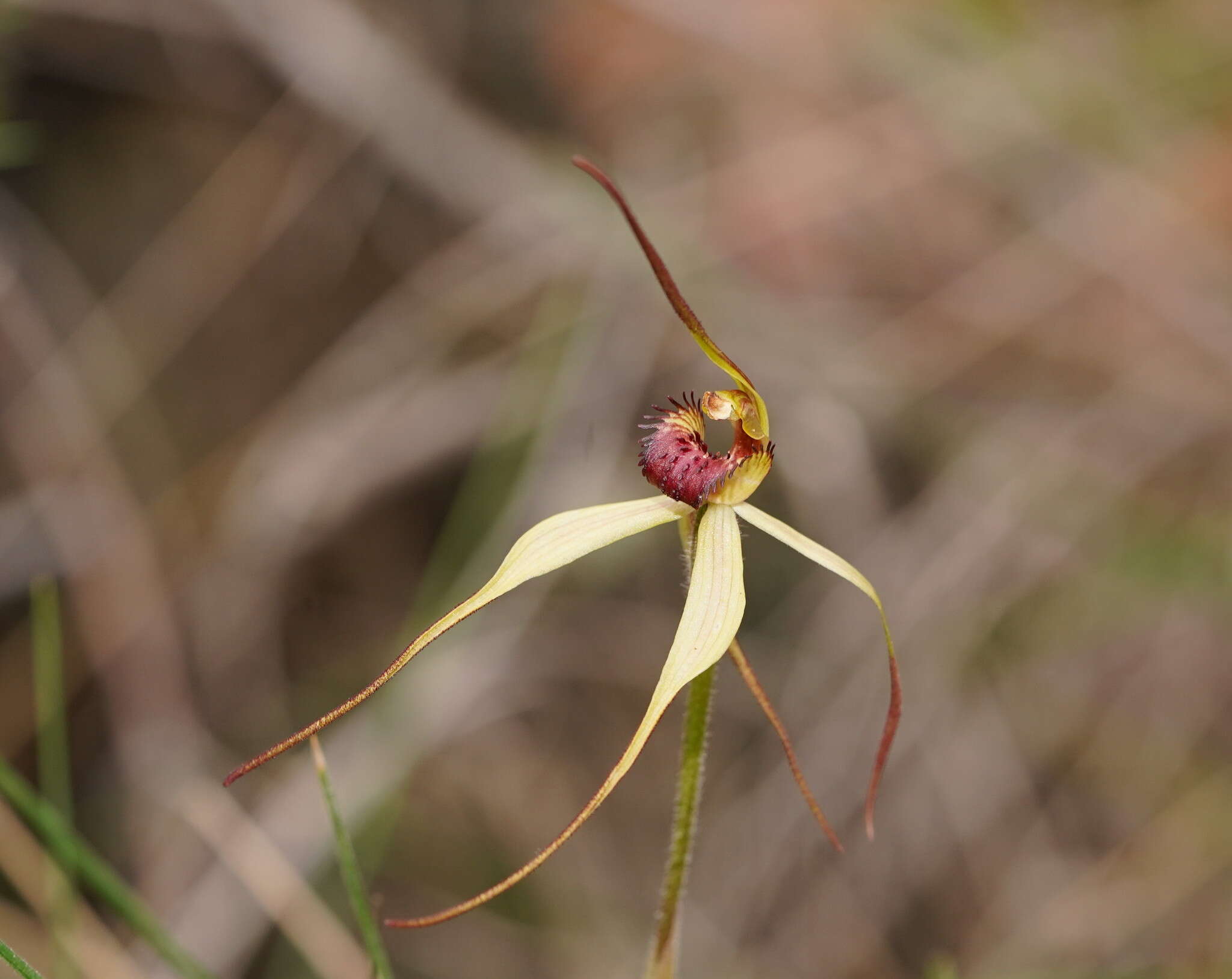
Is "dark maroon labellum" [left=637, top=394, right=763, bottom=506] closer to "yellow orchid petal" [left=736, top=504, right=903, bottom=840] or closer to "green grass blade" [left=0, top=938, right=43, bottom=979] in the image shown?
"yellow orchid petal" [left=736, top=504, right=903, bottom=840]

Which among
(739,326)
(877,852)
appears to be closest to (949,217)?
(739,326)

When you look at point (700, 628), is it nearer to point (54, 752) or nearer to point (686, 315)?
point (686, 315)

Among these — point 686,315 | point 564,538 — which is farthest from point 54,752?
point 686,315

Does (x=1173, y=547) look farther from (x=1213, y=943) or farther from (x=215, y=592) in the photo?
(x=215, y=592)

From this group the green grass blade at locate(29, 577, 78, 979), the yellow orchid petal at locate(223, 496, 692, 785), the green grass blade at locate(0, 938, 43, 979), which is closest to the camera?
the green grass blade at locate(0, 938, 43, 979)

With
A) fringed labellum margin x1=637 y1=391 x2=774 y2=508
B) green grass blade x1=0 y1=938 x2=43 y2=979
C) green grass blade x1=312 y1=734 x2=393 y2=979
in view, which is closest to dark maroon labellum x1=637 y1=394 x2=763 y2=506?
fringed labellum margin x1=637 y1=391 x2=774 y2=508
